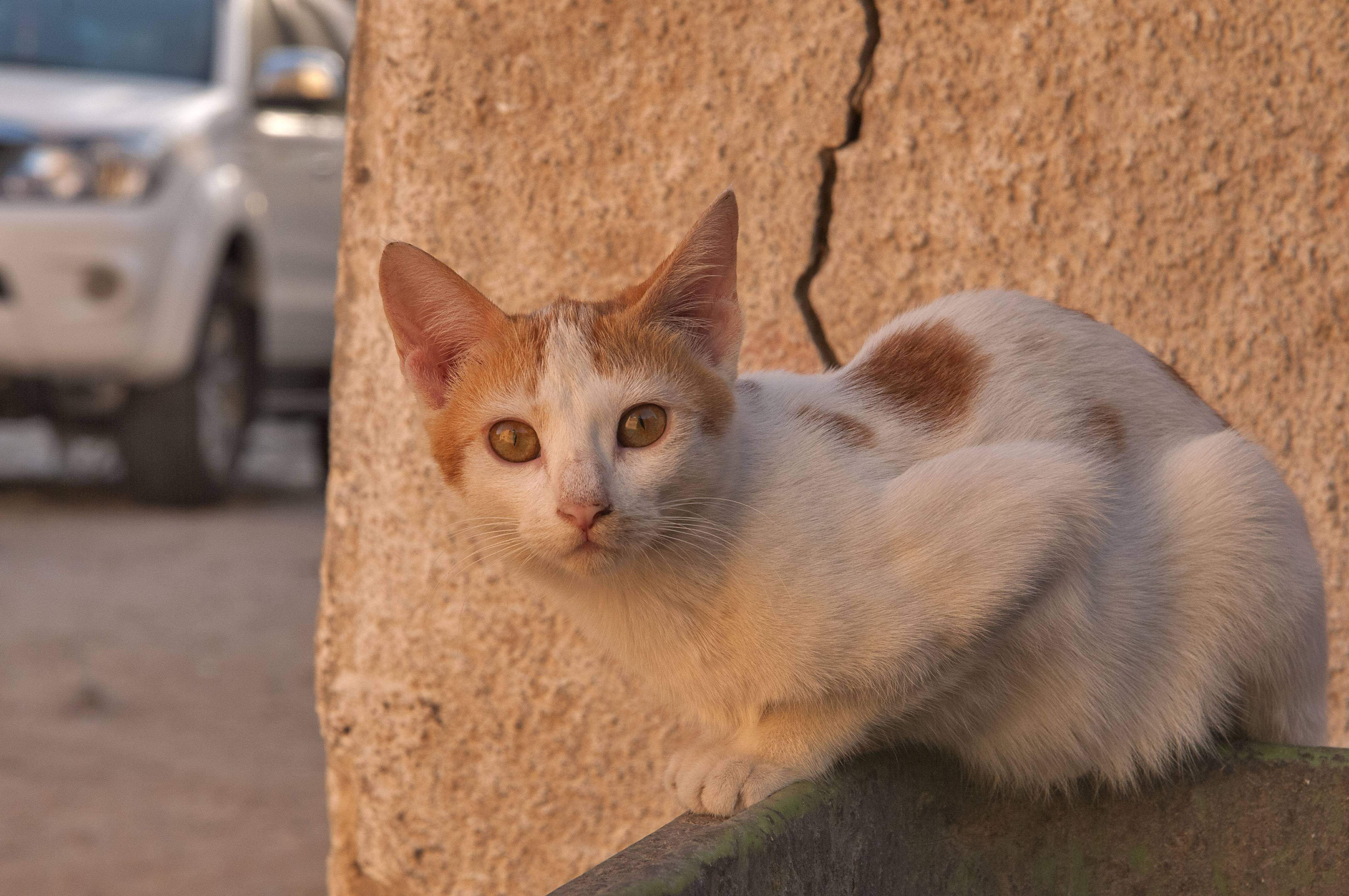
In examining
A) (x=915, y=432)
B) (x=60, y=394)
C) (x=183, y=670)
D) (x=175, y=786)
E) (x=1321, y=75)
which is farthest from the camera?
(x=60, y=394)

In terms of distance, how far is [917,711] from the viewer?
4.36 ft

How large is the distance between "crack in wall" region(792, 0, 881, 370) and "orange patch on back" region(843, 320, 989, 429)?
1.31ft

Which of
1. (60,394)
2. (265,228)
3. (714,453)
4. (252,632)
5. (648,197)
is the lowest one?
(252,632)

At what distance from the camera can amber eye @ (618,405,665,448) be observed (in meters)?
1.34

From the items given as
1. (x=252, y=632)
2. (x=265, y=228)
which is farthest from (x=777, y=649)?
(x=265, y=228)

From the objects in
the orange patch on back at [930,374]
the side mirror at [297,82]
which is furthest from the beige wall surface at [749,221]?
the side mirror at [297,82]

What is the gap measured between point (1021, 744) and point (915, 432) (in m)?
0.33

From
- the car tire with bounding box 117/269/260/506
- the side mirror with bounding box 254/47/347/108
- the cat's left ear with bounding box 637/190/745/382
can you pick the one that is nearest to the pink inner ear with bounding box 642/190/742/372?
the cat's left ear with bounding box 637/190/745/382

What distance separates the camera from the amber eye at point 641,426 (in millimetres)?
1337

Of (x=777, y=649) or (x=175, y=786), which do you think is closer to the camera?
(x=777, y=649)

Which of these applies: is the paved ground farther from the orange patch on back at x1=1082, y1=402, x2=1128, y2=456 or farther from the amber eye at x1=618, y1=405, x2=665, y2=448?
the orange patch on back at x1=1082, y1=402, x2=1128, y2=456

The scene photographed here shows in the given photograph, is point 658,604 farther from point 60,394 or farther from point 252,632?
point 60,394

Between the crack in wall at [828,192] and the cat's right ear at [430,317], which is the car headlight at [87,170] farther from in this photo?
the cat's right ear at [430,317]

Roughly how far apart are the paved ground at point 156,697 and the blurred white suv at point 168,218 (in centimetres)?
48
